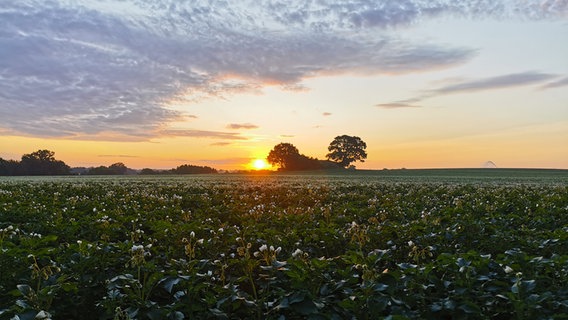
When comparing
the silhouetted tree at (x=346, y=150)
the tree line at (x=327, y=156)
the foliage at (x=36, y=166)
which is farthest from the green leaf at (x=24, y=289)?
the silhouetted tree at (x=346, y=150)

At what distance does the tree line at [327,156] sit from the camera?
4422 inches

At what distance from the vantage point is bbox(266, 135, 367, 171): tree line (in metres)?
112

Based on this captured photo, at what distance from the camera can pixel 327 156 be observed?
127m

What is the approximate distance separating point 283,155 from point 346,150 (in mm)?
20485

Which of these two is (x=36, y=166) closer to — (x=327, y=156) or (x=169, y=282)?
(x=327, y=156)

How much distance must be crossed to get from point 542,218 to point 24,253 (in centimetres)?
1158

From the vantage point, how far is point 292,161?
11425cm

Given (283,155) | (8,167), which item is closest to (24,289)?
(8,167)

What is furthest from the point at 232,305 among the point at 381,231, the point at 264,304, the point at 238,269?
the point at 381,231

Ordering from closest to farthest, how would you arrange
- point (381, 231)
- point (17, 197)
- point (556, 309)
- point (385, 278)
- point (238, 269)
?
point (556, 309)
point (385, 278)
point (238, 269)
point (381, 231)
point (17, 197)

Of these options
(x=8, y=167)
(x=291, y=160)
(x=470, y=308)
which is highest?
(x=291, y=160)

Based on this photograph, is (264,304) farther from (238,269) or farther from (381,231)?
(381,231)

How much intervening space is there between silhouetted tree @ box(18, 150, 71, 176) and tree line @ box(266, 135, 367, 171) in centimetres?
5041

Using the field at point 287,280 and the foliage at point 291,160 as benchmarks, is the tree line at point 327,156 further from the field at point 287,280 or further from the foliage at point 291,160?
the field at point 287,280
